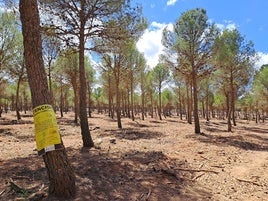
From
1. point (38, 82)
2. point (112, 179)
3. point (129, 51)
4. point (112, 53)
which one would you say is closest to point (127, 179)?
point (112, 179)

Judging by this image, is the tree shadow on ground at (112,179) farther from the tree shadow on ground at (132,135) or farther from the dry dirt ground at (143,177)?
the tree shadow on ground at (132,135)

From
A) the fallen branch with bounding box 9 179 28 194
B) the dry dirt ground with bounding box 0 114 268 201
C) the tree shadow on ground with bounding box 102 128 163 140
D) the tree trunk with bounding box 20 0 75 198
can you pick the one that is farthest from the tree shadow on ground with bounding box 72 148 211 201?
the tree shadow on ground with bounding box 102 128 163 140

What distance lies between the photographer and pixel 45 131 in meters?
5.67

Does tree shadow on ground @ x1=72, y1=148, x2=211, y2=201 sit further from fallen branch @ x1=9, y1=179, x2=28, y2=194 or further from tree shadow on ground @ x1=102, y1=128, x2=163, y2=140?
tree shadow on ground @ x1=102, y1=128, x2=163, y2=140

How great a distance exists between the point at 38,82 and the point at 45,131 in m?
1.10

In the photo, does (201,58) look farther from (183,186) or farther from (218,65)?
(183,186)

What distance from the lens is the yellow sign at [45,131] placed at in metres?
5.67

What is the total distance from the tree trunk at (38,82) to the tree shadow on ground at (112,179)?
0.30 meters

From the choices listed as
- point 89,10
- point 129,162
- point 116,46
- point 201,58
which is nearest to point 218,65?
point 201,58

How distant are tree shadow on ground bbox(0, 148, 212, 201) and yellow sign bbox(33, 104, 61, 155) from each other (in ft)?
3.65

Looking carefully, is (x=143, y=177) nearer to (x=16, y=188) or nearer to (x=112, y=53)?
(x=16, y=188)

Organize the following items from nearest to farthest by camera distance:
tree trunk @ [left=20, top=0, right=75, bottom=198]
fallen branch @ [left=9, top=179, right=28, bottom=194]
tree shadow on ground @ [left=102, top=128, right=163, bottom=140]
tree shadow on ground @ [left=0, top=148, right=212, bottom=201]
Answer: tree trunk @ [left=20, top=0, right=75, bottom=198]
fallen branch @ [left=9, top=179, right=28, bottom=194]
tree shadow on ground @ [left=0, top=148, right=212, bottom=201]
tree shadow on ground @ [left=102, top=128, right=163, bottom=140]

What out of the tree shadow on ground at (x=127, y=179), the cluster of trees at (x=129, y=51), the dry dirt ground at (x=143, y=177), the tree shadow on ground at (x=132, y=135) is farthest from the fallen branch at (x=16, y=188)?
the tree shadow on ground at (x=132, y=135)

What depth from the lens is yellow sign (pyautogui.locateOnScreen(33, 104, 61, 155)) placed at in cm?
567
